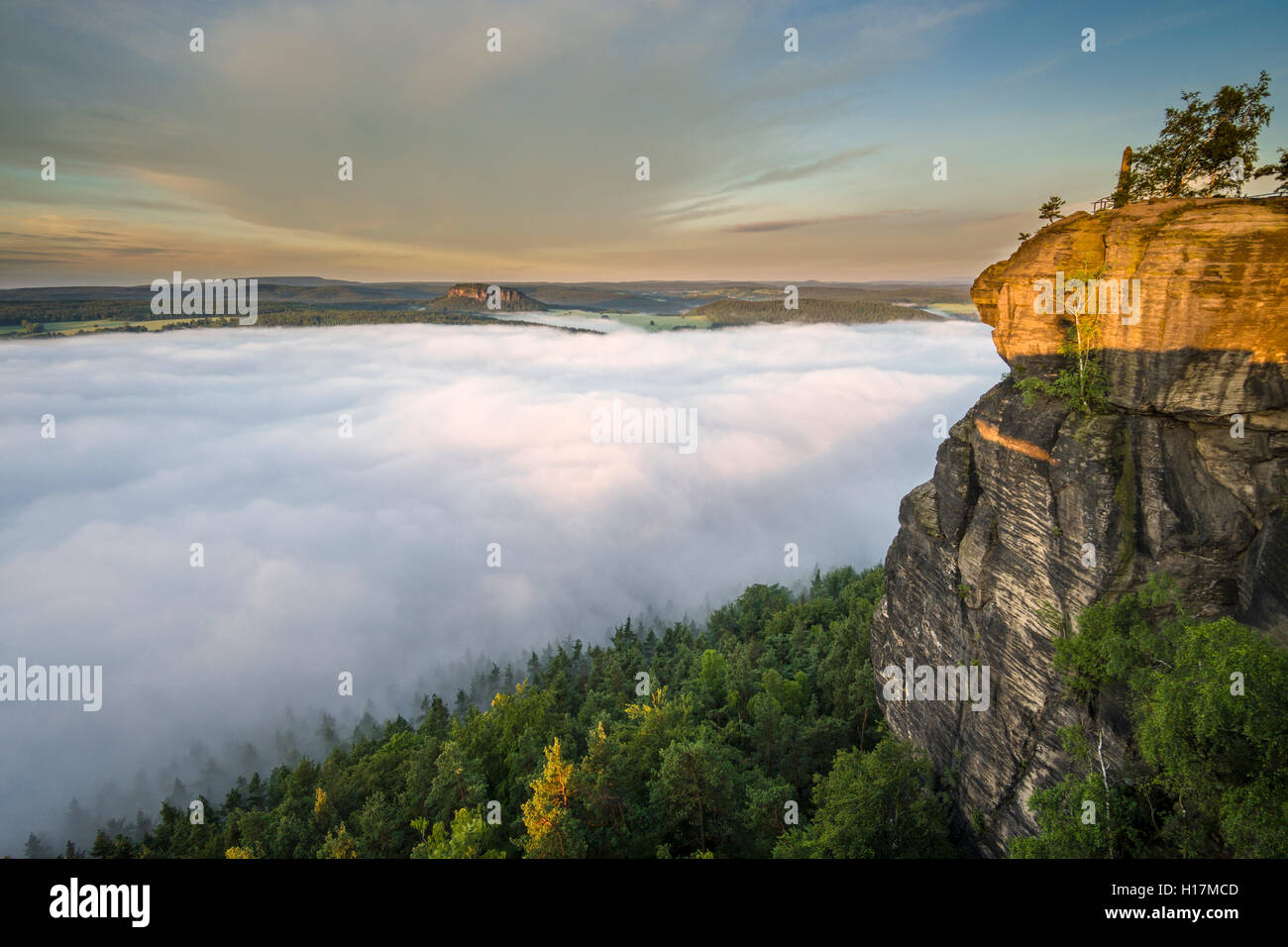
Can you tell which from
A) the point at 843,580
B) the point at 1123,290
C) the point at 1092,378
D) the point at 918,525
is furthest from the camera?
the point at 843,580

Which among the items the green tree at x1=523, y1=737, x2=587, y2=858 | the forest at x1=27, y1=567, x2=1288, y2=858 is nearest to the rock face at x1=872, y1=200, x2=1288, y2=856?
the forest at x1=27, y1=567, x2=1288, y2=858

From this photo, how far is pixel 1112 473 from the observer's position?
19.3 m

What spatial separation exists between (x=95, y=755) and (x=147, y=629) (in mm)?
61510

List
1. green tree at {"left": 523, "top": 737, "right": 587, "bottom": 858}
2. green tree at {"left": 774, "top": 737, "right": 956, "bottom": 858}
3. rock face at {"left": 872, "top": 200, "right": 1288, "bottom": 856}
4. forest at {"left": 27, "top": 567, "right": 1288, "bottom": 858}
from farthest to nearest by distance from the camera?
green tree at {"left": 774, "top": 737, "right": 956, "bottom": 858}
green tree at {"left": 523, "top": 737, "right": 587, "bottom": 858}
rock face at {"left": 872, "top": 200, "right": 1288, "bottom": 856}
forest at {"left": 27, "top": 567, "right": 1288, "bottom": 858}

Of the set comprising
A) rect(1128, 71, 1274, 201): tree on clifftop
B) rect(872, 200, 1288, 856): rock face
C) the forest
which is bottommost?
the forest

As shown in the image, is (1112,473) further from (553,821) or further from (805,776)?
(805,776)

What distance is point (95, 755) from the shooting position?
419 ft

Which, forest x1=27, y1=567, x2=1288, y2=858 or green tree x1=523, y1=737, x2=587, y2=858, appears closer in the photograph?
forest x1=27, y1=567, x2=1288, y2=858

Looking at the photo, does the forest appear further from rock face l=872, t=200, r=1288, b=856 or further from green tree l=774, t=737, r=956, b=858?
rock face l=872, t=200, r=1288, b=856

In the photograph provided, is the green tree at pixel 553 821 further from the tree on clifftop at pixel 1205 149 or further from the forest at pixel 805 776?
the tree on clifftop at pixel 1205 149

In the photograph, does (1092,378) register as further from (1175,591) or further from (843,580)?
(843,580)

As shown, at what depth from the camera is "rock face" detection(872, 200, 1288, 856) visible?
16500 millimetres

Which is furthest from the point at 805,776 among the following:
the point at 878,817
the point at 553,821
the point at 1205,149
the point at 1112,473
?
the point at 1205,149
